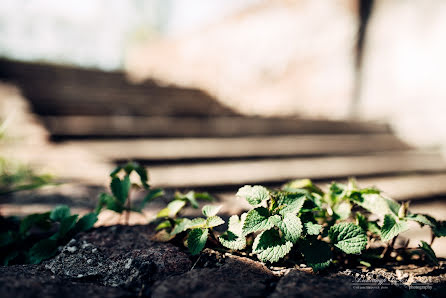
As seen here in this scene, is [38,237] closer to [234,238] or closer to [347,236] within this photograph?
[234,238]

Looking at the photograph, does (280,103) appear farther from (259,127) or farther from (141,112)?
(141,112)

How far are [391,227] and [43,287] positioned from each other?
85 cm

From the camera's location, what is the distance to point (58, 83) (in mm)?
3168

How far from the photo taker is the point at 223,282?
0.68 m

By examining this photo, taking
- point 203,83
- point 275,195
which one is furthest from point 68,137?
point 203,83

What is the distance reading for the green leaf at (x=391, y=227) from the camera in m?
0.73

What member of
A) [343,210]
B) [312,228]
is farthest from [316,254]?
[343,210]

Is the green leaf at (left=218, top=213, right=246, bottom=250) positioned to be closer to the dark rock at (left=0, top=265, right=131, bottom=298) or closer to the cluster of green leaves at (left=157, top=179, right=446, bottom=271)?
the cluster of green leaves at (left=157, top=179, right=446, bottom=271)

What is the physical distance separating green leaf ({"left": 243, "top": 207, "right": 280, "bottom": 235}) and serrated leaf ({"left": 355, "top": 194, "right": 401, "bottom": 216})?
11.5 inches

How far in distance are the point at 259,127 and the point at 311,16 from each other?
2.98 m

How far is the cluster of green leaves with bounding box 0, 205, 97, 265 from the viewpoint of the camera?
855 millimetres

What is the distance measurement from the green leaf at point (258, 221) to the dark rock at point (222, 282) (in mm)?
105

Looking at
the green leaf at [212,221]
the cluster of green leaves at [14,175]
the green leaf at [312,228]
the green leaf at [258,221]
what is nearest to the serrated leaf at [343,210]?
the green leaf at [312,228]

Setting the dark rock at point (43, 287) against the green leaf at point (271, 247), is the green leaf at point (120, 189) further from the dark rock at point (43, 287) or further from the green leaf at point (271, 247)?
the green leaf at point (271, 247)
